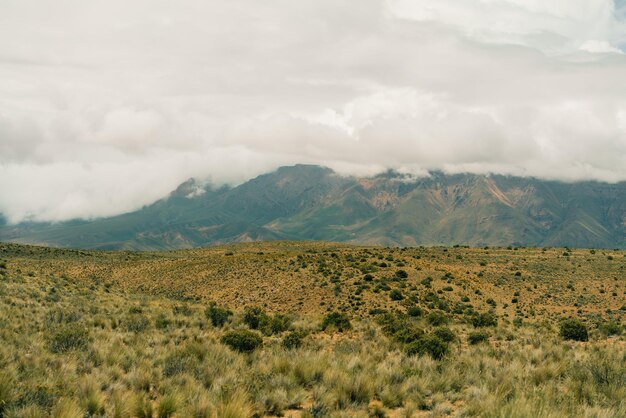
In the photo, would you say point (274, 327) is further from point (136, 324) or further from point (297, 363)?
point (297, 363)

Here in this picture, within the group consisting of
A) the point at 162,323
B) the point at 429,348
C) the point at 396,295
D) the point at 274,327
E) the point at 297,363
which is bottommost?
the point at 396,295

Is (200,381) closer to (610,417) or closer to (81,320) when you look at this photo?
(610,417)

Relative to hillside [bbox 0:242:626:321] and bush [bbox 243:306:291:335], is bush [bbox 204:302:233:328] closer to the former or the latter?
bush [bbox 243:306:291:335]

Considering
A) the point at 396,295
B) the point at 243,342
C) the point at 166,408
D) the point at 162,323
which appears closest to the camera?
the point at 166,408

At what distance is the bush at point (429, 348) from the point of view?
1689 centimetres

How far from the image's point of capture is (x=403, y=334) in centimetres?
2022

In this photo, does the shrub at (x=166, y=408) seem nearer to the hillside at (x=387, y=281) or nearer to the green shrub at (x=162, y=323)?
the green shrub at (x=162, y=323)

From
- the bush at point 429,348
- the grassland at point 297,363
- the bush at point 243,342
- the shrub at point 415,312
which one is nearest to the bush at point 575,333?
the grassland at point 297,363

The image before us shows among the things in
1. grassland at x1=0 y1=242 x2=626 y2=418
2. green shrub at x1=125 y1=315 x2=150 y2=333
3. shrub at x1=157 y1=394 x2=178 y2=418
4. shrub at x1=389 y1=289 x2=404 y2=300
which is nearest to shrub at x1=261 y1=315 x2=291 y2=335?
grassland at x1=0 y1=242 x2=626 y2=418

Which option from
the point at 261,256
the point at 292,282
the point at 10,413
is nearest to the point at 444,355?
the point at 10,413

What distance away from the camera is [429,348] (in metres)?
17.2

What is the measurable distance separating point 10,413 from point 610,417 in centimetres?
1191

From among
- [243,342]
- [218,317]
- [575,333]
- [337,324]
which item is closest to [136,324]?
[218,317]

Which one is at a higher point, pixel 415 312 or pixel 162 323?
pixel 162 323
